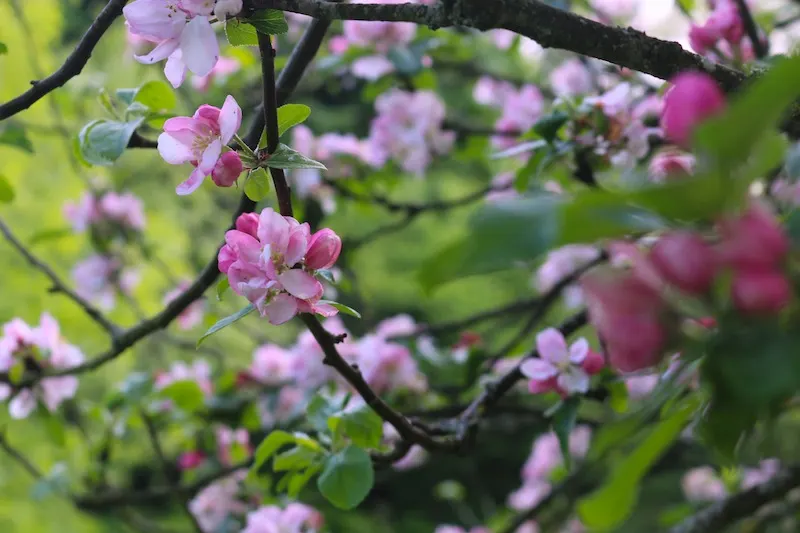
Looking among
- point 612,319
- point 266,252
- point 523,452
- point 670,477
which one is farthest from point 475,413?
point 523,452

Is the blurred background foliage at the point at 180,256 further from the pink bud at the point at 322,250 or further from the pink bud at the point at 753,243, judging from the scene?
the pink bud at the point at 753,243

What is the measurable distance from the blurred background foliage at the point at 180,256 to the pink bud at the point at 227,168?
103 cm

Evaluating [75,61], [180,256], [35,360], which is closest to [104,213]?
[35,360]

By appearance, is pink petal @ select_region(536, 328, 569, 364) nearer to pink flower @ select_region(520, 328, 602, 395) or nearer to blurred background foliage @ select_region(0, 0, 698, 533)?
pink flower @ select_region(520, 328, 602, 395)

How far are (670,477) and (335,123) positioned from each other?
2.60 meters

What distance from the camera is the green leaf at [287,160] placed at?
0.57m

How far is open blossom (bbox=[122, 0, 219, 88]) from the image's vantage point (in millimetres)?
560

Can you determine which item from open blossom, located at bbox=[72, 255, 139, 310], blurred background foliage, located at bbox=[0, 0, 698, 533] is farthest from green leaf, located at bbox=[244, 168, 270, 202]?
open blossom, located at bbox=[72, 255, 139, 310]

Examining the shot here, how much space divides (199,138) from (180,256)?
2562 mm

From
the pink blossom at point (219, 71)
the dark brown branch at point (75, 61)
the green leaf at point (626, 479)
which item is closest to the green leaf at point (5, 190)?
the dark brown branch at point (75, 61)

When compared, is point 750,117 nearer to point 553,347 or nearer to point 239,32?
point 239,32

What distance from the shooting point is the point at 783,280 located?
309mm

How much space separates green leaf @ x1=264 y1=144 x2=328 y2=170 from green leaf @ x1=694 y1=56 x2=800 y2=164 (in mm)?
336

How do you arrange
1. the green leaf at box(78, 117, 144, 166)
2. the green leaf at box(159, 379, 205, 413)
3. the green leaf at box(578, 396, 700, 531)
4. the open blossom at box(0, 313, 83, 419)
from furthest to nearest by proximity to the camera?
the green leaf at box(159, 379, 205, 413), the open blossom at box(0, 313, 83, 419), the green leaf at box(78, 117, 144, 166), the green leaf at box(578, 396, 700, 531)
